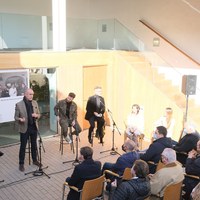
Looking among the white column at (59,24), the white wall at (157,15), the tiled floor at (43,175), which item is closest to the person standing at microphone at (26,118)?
the tiled floor at (43,175)

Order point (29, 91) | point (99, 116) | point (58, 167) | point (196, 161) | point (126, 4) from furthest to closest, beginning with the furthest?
point (126, 4) → point (99, 116) → point (58, 167) → point (29, 91) → point (196, 161)

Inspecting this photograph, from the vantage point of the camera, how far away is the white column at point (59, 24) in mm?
8797

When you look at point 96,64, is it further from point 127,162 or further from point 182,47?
point 127,162

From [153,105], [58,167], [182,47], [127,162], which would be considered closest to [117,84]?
[153,105]

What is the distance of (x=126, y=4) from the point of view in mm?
11328

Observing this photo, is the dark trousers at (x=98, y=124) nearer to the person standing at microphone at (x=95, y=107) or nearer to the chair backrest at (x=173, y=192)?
the person standing at microphone at (x=95, y=107)

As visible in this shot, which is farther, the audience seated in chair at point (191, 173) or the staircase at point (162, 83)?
the staircase at point (162, 83)

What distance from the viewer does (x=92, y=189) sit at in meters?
4.28

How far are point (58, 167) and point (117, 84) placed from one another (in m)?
3.89

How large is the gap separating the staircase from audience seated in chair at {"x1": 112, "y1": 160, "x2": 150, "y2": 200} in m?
4.87

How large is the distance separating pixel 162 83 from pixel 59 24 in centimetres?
346

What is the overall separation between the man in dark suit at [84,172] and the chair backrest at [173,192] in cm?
98

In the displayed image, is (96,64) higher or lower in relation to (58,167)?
higher

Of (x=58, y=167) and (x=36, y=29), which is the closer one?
(x=58, y=167)
